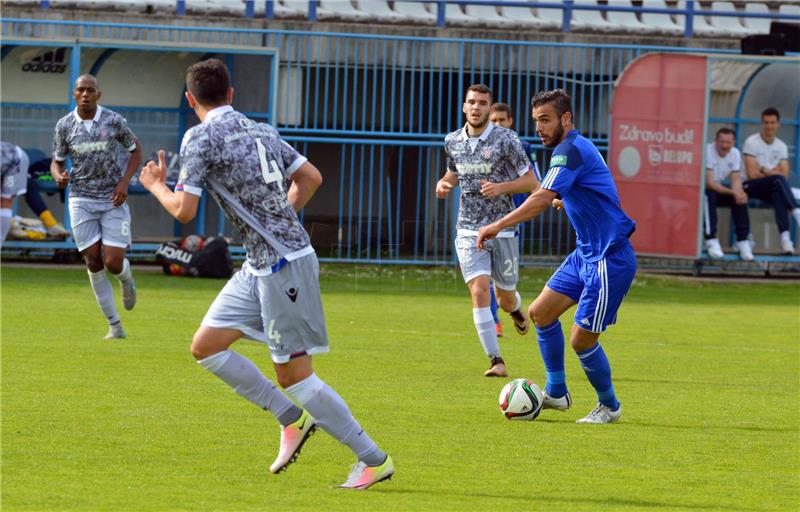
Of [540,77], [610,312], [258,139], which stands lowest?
[610,312]

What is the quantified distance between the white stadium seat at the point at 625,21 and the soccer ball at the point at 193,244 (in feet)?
27.3

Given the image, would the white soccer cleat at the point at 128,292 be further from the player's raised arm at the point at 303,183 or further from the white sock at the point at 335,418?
the white sock at the point at 335,418

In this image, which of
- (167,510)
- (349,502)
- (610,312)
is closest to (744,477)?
(610,312)

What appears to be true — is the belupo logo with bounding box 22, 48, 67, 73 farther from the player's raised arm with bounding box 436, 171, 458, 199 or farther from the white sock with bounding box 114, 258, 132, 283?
the player's raised arm with bounding box 436, 171, 458, 199

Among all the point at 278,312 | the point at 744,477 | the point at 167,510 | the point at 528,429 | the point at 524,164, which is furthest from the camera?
the point at 524,164

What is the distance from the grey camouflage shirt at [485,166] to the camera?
38.9ft

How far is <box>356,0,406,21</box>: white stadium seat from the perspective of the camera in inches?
924

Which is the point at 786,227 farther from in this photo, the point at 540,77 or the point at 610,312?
the point at 610,312

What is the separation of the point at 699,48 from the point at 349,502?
18.1 m

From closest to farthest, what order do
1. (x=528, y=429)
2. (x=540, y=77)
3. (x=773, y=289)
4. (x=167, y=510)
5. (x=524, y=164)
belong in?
(x=167, y=510), (x=528, y=429), (x=524, y=164), (x=773, y=289), (x=540, y=77)

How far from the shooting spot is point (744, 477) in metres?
7.50

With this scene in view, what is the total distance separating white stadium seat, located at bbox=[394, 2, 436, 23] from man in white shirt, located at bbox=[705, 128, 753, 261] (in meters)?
5.38

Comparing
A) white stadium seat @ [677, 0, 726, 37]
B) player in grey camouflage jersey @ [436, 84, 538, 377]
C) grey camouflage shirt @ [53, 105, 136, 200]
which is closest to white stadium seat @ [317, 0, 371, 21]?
white stadium seat @ [677, 0, 726, 37]

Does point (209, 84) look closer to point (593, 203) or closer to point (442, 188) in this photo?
point (593, 203)
